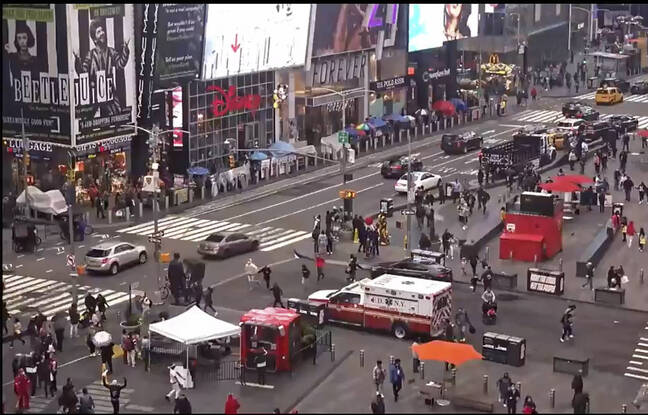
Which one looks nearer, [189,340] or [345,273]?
[189,340]

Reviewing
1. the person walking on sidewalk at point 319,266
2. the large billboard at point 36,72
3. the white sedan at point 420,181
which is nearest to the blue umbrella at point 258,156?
the white sedan at point 420,181

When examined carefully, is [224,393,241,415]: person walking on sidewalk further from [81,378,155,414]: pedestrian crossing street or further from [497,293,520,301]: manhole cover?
[497,293,520,301]: manhole cover

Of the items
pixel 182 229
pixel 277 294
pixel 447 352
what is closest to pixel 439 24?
pixel 182 229

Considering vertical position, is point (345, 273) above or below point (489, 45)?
below

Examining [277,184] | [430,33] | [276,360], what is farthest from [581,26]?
[276,360]

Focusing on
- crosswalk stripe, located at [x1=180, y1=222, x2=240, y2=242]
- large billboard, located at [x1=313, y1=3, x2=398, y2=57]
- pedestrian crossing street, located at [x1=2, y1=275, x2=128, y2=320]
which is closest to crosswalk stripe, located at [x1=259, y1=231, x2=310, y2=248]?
crosswalk stripe, located at [x1=180, y1=222, x2=240, y2=242]

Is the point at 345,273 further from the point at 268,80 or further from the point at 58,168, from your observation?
the point at 268,80
